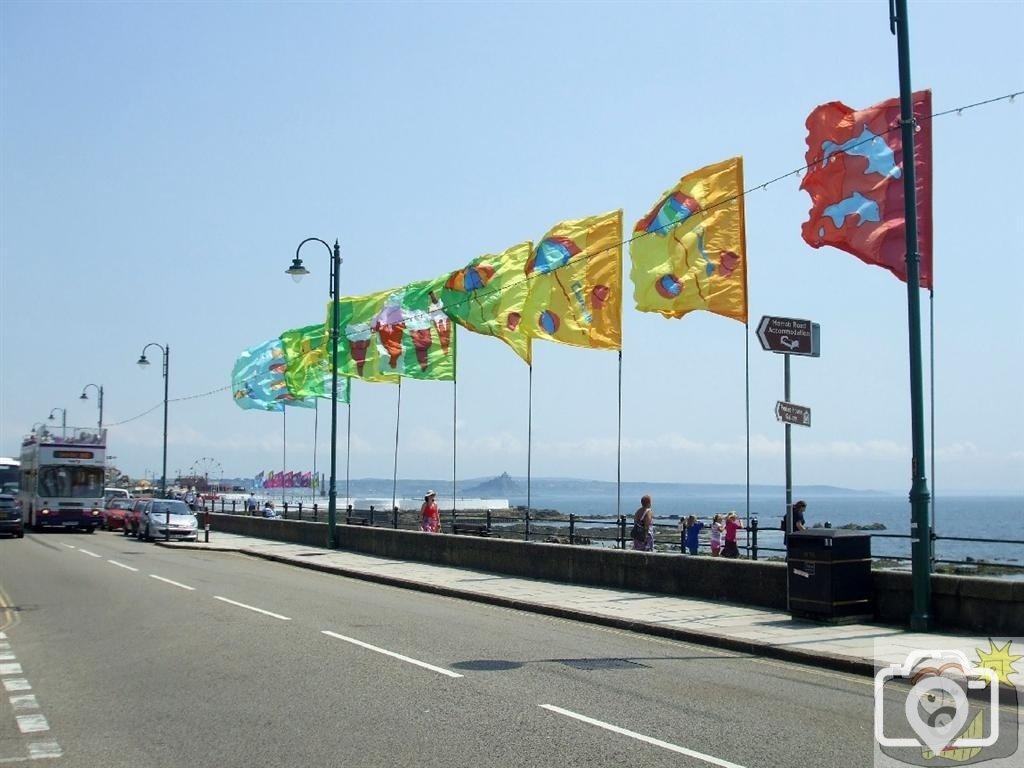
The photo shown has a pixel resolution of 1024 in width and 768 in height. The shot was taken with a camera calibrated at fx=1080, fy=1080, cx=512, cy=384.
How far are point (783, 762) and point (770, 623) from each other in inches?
297

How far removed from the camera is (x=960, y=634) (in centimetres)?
1347

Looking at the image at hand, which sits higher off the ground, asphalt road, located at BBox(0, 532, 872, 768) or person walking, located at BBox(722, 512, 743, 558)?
person walking, located at BBox(722, 512, 743, 558)

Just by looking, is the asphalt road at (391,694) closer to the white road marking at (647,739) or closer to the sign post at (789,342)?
the white road marking at (647,739)

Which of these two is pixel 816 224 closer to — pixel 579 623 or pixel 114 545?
pixel 579 623

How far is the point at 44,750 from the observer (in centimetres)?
802

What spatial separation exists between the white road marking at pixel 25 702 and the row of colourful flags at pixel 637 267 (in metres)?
13.8

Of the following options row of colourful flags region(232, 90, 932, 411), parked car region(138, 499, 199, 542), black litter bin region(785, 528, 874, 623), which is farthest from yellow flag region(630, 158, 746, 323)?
parked car region(138, 499, 199, 542)

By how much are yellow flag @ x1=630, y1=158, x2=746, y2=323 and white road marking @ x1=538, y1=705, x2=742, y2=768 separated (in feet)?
48.6

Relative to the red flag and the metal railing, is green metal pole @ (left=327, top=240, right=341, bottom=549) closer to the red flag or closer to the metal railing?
the metal railing

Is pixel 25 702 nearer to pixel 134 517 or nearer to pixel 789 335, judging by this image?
pixel 789 335

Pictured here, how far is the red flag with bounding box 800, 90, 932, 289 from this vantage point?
677 inches

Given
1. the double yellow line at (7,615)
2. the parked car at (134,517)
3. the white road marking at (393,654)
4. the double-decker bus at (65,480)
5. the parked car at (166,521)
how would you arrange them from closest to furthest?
the white road marking at (393,654), the double yellow line at (7,615), the parked car at (166,521), the parked car at (134,517), the double-decker bus at (65,480)

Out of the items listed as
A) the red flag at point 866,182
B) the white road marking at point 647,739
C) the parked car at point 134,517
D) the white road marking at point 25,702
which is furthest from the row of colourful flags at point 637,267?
the white road marking at point 25,702

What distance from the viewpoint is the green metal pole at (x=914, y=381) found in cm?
1372
